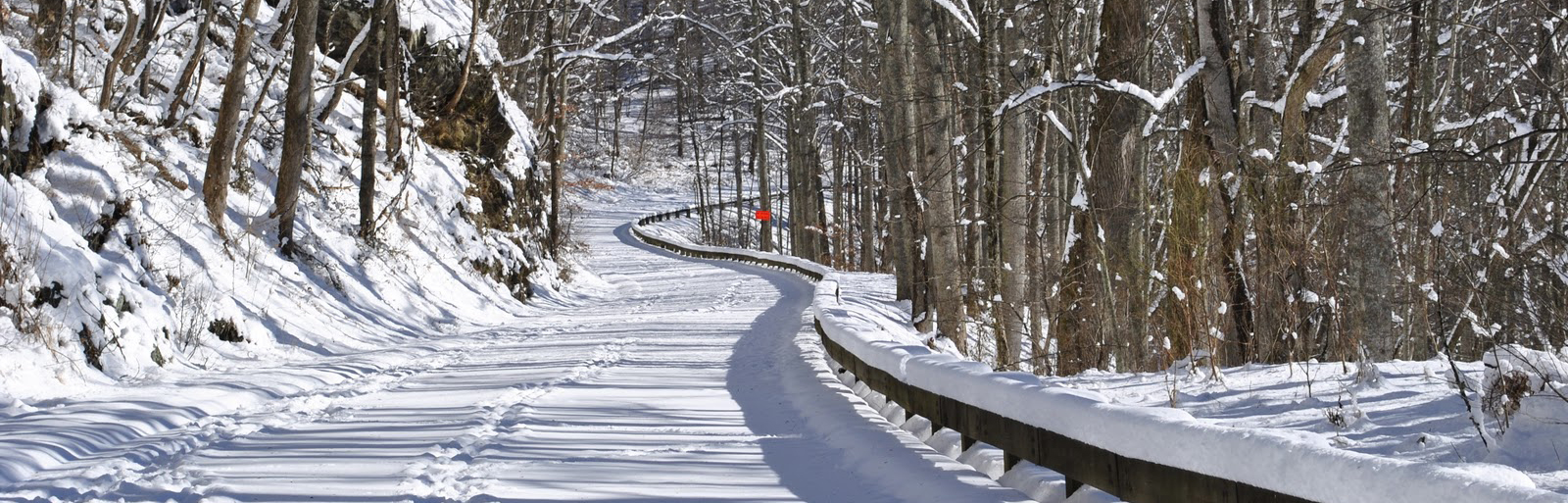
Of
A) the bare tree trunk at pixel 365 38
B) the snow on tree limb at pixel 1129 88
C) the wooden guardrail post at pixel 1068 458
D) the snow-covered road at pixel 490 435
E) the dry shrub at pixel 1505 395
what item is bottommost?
the snow-covered road at pixel 490 435

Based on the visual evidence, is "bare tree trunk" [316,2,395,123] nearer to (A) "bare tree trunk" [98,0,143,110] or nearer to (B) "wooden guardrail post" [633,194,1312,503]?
(A) "bare tree trunk" [98,0,143,110]

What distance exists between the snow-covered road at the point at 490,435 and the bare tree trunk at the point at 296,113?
3786 mm

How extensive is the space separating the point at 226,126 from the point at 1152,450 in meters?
12.9

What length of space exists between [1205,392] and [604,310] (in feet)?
51.0

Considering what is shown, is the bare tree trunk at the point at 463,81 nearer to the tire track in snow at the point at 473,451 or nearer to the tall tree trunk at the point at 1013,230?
the tall tree trunk at the point at 1013,230

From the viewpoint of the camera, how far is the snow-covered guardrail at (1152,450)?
3.52 m

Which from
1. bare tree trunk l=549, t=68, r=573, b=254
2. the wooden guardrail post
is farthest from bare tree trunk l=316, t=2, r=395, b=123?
bare tree trunk l=549, t=68, r=573, b=254

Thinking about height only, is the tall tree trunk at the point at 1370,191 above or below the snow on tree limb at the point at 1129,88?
below

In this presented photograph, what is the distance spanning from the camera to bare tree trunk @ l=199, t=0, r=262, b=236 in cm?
1427

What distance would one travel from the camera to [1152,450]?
4898 millimetres

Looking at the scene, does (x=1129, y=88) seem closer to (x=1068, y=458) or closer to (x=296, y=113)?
(x=1068, y=458)

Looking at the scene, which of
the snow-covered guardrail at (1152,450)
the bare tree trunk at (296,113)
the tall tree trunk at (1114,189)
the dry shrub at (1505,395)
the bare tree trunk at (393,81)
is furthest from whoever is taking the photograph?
the bare tree trunk at (393,81)

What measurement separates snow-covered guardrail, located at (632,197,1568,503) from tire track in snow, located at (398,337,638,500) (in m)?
2.68

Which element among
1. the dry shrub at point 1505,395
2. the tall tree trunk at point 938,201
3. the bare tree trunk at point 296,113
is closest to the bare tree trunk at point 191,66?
the bare tree trunk at point 296,113
